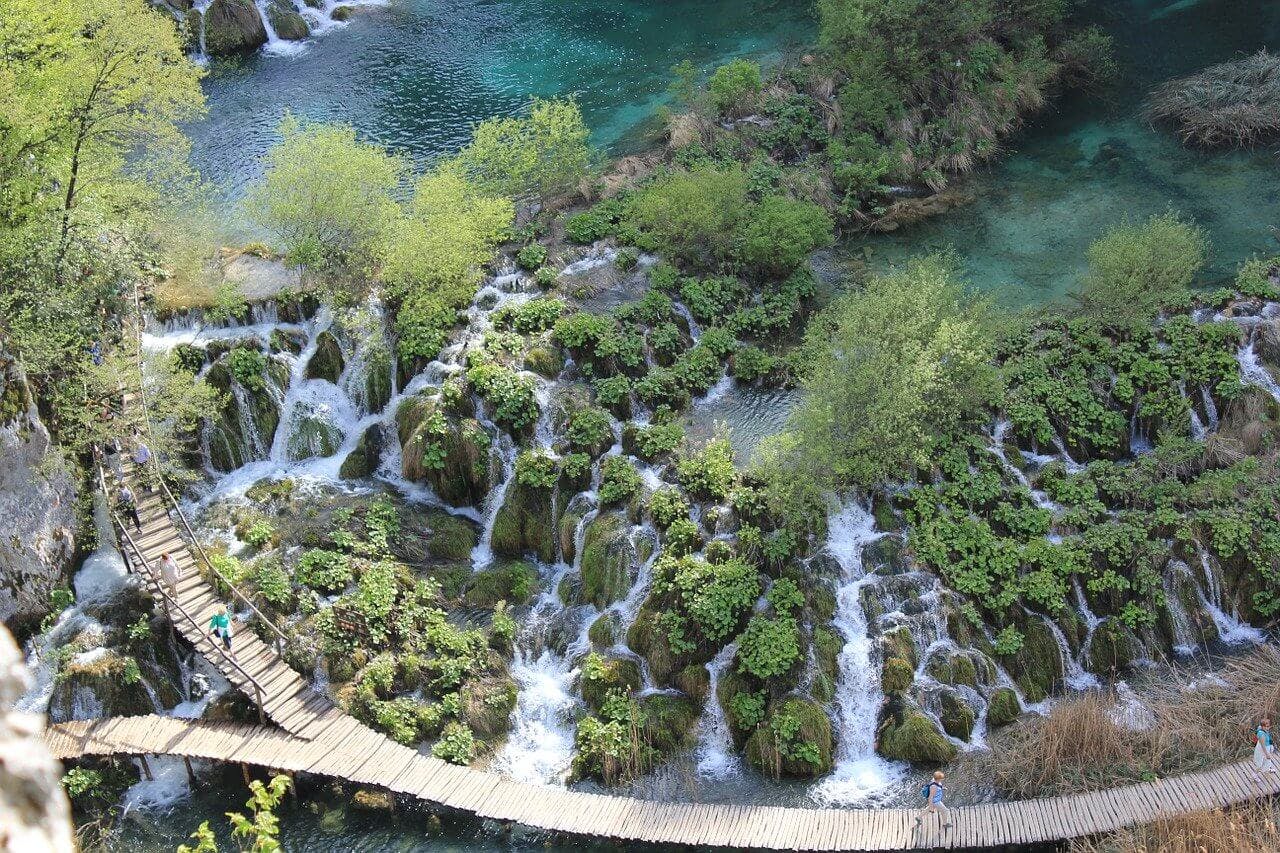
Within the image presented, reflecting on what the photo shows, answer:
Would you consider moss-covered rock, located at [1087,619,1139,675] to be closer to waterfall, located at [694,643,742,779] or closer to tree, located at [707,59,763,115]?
waterfall, located at [694,643,742,779]

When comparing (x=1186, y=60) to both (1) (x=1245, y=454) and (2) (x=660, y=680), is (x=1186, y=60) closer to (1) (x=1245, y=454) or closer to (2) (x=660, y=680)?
(1) (x=1245, y=454)

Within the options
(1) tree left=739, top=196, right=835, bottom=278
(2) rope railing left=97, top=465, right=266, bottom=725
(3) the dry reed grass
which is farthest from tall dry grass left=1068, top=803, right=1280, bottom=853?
(3) the dry reed grass

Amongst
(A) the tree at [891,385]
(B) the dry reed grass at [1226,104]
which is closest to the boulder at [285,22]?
(A) the tree at [891,385]

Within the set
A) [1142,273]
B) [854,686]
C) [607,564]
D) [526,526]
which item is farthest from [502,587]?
[1142,273]

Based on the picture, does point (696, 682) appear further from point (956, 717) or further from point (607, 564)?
point (956, 717)

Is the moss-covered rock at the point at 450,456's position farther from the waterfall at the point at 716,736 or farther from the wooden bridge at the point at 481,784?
the waterfall at the point at 716,736

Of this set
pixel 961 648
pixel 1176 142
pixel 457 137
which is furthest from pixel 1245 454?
pixel 457 137
